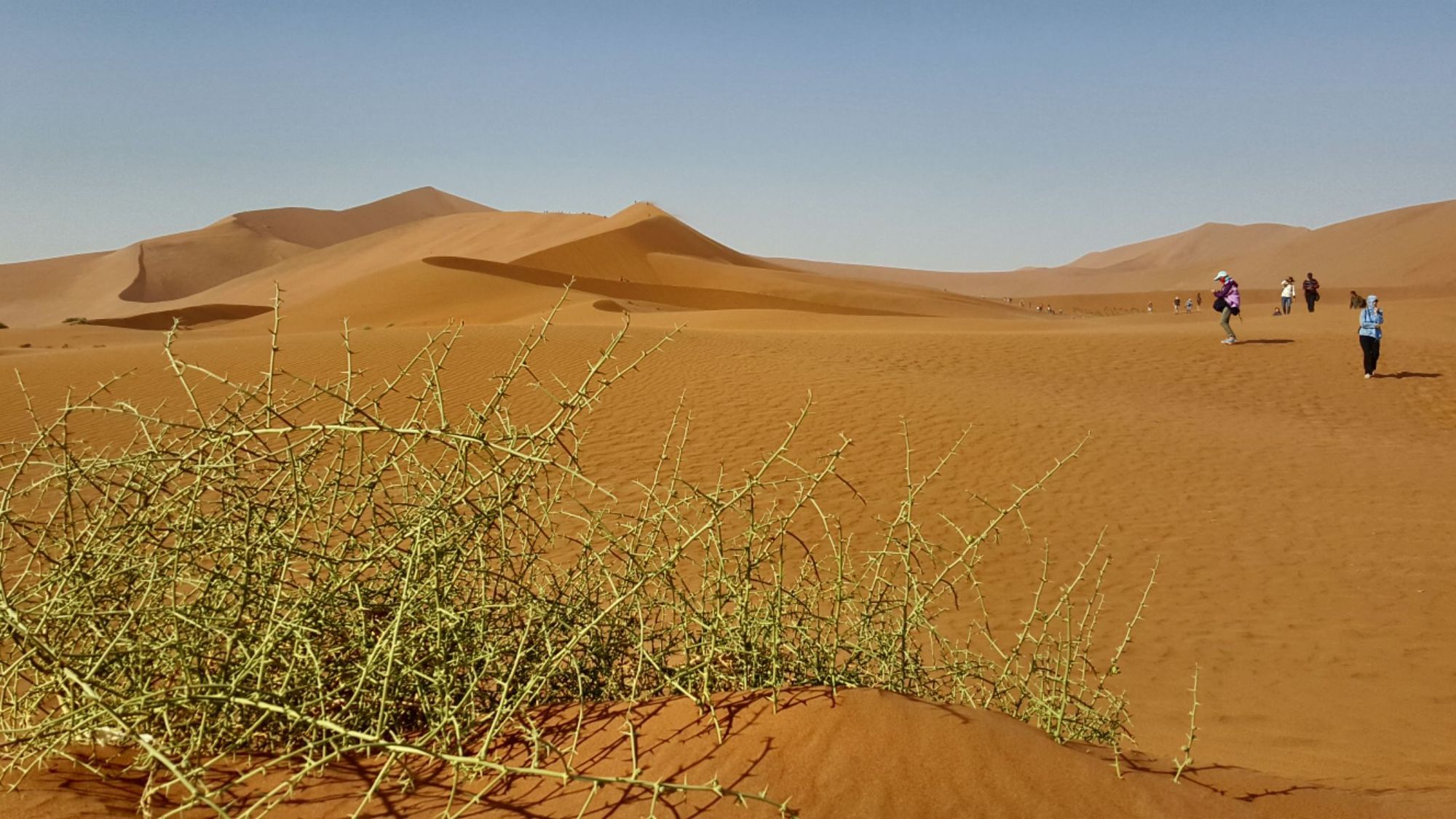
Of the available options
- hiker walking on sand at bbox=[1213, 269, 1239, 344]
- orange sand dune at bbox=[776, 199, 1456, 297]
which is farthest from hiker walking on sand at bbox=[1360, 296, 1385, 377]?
orange sand dune at bbox=[776, 199, 1456, 297]

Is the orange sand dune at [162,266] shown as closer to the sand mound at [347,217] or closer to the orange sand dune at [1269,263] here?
the sand mound at [347,217]

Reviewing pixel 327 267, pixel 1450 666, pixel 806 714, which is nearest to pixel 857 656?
pixel 806 714

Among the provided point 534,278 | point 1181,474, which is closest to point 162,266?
point 534,278

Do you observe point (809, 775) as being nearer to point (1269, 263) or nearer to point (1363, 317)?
point (1363, 317)

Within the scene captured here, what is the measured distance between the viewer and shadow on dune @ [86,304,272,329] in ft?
144

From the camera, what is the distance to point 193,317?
152 feet

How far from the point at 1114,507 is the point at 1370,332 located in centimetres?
981

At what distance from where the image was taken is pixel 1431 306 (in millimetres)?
30969

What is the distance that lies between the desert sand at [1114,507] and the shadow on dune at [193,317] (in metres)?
7.17

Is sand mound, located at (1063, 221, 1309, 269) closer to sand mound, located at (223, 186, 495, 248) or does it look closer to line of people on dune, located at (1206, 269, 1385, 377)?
sand mound, located at (223, 186, 495, 248)

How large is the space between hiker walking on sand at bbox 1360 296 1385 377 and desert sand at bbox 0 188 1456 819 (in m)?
0.41

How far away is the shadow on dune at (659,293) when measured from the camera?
144 ft

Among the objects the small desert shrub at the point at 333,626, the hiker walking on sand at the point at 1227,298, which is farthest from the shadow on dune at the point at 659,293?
the small desert shrub at the point at 333,626

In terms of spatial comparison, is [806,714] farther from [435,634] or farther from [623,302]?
[623,302]
